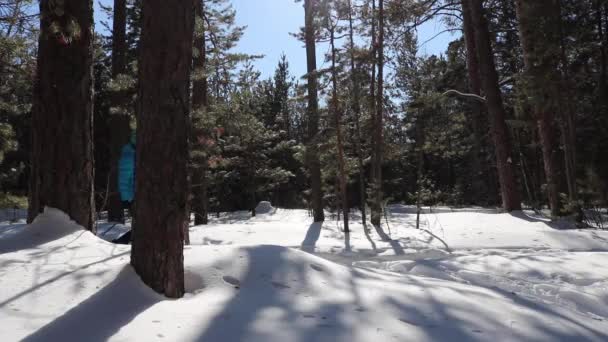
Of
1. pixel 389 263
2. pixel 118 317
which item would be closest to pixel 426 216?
pixel 389 263

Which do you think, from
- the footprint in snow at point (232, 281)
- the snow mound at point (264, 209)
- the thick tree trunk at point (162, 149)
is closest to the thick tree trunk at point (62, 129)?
the thick tree trunk at point (162, 149)

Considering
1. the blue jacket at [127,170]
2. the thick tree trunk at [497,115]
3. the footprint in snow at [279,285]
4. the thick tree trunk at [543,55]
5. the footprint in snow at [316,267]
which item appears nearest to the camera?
the footprint in snow at [279,285]

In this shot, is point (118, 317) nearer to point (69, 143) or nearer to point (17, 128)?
point (69, 143)

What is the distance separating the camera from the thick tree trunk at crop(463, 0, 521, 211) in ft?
33.7

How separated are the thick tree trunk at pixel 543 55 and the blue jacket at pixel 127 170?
322 inches

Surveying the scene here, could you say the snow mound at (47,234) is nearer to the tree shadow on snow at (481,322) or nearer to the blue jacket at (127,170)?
the blue jacket at (127,170)

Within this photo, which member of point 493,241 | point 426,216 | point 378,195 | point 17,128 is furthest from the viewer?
point 17,128

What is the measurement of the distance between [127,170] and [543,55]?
8.37 metres

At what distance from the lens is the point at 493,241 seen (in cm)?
725

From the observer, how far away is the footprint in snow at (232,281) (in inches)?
118

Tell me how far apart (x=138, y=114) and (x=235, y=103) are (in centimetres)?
557

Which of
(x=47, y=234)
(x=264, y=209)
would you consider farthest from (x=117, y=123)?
(x=264, y=209)

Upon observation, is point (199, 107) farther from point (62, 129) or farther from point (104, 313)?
point (104, 313)

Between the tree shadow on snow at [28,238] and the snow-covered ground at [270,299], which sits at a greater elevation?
the tree shadow on snow at [28,238]
